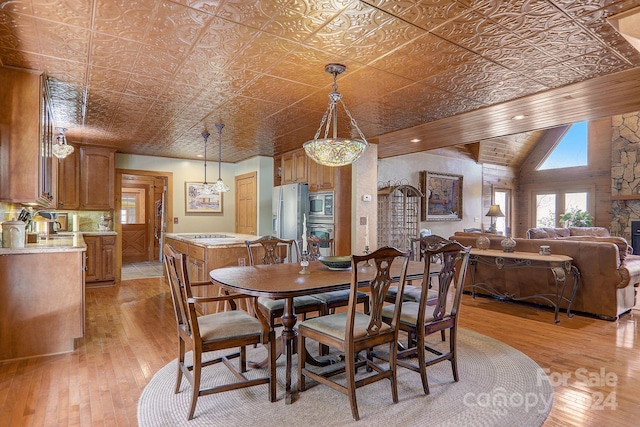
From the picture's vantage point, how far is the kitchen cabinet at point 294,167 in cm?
609

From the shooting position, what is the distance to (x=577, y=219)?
924 centimetres

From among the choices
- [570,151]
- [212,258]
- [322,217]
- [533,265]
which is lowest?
[533,265]

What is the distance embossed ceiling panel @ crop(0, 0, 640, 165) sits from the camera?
211cm

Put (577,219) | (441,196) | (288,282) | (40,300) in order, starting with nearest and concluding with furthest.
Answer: (288,282)
(40,300)
(441,196)
(577,219)

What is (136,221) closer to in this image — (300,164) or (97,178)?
(97,178)

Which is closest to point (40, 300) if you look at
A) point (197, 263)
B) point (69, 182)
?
point (197, 263)

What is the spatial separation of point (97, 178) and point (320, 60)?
511 cm

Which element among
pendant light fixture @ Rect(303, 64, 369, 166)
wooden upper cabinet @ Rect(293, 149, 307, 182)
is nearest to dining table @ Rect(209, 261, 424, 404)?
pendant light fixture @ Rect(303, 64, 369, 166)

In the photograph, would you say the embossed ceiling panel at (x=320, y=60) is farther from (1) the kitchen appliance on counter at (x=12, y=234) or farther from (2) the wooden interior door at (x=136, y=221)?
(2) the wooden interior door at (x=136, y=221)

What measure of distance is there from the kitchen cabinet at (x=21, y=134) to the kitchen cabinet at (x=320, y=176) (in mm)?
3482

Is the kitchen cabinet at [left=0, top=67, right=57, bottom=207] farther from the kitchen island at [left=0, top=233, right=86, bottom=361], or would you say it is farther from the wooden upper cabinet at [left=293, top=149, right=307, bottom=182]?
the wooden upper cabinet at [left=293, top=149, right=307, bottom=182]

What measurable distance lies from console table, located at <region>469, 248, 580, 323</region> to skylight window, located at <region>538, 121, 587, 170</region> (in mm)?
7071

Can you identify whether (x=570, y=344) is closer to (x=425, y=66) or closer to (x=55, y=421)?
(x=425, y=66)

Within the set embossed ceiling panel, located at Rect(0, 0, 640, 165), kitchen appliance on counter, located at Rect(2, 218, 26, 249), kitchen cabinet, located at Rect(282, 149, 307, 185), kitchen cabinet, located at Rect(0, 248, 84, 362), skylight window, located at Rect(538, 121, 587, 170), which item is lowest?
kitchen cabinet, located at Rect(0, 248, 84, 362)
